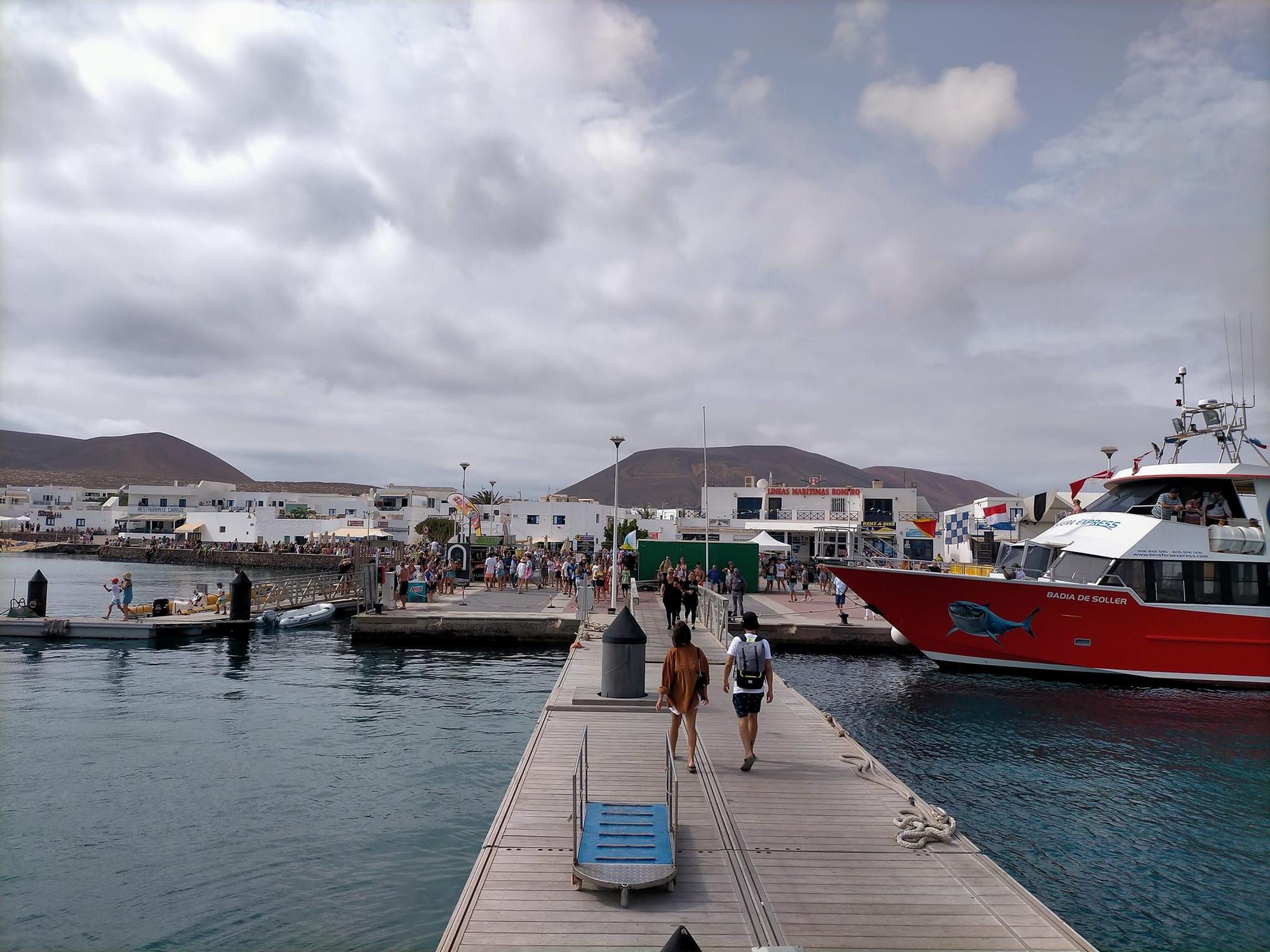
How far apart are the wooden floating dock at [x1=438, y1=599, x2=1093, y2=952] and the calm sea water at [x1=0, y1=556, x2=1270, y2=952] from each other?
176 cm

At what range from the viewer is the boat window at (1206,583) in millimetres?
19656

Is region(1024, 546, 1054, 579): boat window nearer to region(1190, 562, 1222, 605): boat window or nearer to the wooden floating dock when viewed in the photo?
region(1190, 562, 1222, 605): boat window

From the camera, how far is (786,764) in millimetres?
9273

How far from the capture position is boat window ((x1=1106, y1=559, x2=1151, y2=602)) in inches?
774

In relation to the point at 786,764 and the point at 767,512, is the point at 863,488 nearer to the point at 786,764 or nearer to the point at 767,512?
the point at 767,512

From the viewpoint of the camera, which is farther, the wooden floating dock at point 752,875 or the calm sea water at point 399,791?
the calm sea water at point 399,791

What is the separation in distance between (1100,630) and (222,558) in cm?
8596

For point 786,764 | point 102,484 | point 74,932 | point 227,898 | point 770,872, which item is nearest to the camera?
point 770,872

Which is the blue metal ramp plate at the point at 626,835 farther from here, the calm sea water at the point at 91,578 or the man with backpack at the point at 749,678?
the calm sea water at the point at 91,578

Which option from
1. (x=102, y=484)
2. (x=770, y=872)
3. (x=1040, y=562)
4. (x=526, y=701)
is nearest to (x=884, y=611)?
(x=1040, y=562)

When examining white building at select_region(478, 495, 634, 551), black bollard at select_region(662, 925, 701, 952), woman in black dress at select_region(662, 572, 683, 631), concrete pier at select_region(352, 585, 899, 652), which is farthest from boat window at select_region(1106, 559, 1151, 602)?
white building at select_region(478, 495, 634, 551)

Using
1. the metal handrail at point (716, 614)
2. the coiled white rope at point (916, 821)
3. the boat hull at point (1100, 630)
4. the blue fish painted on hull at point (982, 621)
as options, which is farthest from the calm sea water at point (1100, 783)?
the metal handrail at point (716, 614)

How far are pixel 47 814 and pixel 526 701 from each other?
348 inches

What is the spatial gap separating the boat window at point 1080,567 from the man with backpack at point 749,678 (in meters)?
15.0
